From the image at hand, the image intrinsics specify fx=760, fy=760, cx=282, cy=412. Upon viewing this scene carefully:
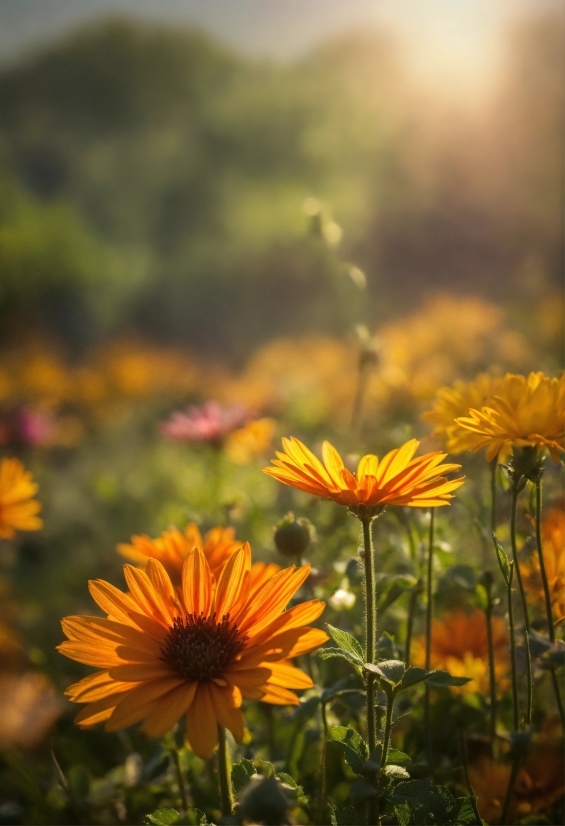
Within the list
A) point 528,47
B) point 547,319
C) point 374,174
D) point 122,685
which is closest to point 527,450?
point 122,685

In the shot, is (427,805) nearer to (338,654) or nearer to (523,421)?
(338,654)

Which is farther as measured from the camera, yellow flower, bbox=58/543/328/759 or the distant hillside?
the distant hillside

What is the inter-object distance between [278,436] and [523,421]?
86 cm

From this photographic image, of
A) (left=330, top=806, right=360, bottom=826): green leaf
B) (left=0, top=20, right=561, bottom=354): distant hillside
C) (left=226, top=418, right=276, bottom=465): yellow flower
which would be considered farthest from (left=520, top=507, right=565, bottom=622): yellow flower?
(left=0, top=20, right=561, bottom=354): distant hillside

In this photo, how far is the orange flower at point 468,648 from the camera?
736 millimetres

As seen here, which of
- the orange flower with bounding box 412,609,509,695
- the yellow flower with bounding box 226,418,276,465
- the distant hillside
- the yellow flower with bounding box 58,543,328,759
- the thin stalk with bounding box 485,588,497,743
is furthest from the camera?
the distant hillside

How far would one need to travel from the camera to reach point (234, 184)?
3.21m

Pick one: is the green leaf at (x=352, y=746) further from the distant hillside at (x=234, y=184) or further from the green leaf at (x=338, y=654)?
the distant hillside at (x=234, y=184)

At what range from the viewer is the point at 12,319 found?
3.45 m

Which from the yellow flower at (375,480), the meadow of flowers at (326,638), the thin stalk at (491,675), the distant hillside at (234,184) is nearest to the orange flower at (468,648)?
the meadow of flowers at (326,638)

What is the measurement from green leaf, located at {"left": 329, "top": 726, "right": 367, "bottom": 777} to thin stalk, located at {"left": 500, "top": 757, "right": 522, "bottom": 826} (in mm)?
107

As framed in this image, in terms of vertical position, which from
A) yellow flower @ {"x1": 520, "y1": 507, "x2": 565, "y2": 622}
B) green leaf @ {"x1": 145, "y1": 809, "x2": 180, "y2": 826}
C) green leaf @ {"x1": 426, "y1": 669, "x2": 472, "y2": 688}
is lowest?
green leaf @ {"x1": 145, "y1": 809, "x2": 180, "y2": 826}

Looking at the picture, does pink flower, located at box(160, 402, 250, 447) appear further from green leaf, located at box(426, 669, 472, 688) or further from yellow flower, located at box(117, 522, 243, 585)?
green leaf, located at box(426, 669, 472, 688)

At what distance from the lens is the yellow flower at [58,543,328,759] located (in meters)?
0.42
